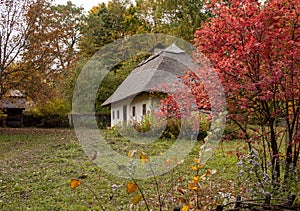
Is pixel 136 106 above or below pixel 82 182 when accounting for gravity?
above

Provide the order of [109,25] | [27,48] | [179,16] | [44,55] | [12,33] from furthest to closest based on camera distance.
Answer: [109,25], [179,16], [44,55], [27,48], [12,33]

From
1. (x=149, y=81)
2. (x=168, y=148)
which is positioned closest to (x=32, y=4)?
(x=149, y=81)

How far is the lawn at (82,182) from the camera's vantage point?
4988 mm

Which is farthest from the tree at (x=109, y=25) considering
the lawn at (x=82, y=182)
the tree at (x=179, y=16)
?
the lawn at (x=82, y=182)

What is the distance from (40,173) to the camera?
7.41 metres

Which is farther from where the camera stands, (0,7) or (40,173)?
(0,7)

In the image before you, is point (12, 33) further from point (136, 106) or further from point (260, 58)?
point (260, 58)

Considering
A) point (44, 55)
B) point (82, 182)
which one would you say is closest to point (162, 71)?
point (44, 55)

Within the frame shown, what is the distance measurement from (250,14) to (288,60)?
0.83m

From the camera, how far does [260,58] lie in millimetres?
4535

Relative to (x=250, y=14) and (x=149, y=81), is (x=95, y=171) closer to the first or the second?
(x=250, y=14)

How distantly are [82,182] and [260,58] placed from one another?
4.12 meters

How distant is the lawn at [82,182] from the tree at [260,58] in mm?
932

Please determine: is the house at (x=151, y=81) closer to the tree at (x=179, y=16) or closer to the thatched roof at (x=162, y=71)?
the thatched roof at (x=162, y=71)
